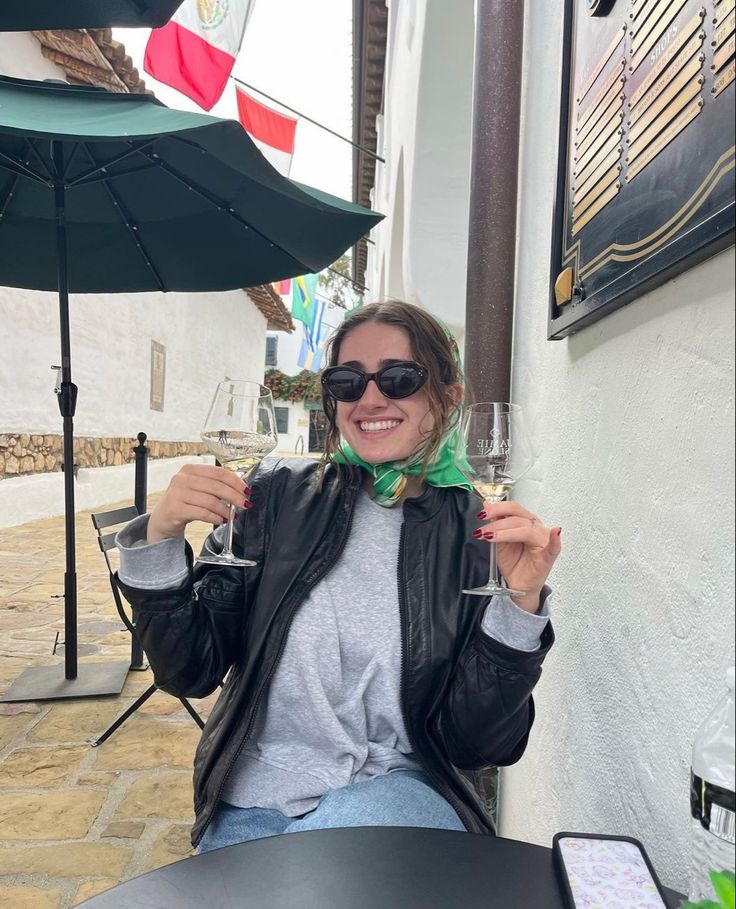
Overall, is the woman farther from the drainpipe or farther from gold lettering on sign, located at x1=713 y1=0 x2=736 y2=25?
gold lettering on sign, located at x1=713 y1=0 x2=736 y2=25

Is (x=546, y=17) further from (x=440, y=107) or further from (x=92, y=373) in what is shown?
(x=92, y=373)

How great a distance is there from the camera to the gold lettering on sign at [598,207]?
4.31 feet

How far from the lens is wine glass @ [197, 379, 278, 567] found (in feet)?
5.07

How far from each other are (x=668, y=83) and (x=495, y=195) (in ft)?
4.52

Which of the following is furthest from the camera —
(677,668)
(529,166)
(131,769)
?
(131,769)

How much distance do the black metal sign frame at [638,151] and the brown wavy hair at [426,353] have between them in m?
0.29

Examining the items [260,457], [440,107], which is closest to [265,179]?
[260,457]

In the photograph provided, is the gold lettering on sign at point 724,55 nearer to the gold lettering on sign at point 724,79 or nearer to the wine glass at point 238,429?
the gold lettering on sign at point 724,79

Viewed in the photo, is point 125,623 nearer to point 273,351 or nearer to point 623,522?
point 623,522

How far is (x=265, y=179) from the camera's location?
2.43 metres

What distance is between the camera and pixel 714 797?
0.67 m

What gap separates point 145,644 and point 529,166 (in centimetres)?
195

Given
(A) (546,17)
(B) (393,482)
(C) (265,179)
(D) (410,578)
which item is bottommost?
(D) (410,578)

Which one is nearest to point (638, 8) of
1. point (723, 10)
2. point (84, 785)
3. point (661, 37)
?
point (661, 37)
